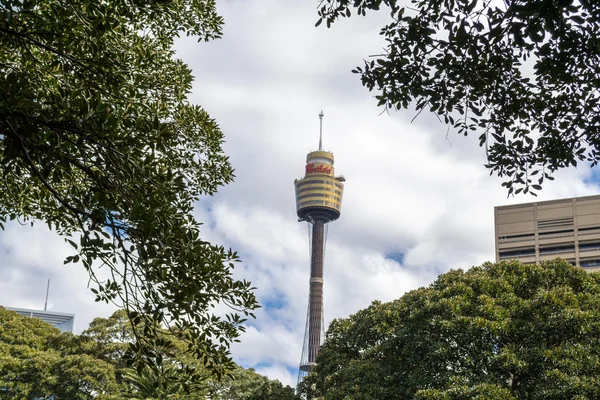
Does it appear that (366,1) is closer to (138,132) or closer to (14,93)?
(138,132)

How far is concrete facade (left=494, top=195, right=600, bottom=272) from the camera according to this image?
9744 centimetres

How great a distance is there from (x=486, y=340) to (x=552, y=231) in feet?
284

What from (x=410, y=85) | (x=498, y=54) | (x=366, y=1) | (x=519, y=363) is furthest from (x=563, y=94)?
(x=519, y=363)

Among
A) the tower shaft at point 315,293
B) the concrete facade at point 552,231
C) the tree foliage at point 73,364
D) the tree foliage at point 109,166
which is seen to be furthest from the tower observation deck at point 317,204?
the tree foliage at point 109,166

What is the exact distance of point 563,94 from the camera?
25.6 ft

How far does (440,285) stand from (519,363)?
18.4 ft

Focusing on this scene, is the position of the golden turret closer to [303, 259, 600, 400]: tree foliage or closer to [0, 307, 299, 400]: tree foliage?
[0, 307, 299, 400]: tree foliage

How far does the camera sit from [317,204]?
13225cm

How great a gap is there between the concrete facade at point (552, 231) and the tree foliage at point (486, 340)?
79.6 metres

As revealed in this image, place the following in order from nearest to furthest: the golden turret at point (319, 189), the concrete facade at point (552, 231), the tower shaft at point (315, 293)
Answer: the concrete facade at point (552, 231), the tower shaft at point (315, 293), the golden turret at point (319, 189)

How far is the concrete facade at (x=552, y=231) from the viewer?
320 ft

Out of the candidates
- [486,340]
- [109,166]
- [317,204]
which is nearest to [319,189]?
[317,204]

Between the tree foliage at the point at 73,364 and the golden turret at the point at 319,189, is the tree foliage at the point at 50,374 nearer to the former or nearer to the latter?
the tree foliage at the point at 73,364

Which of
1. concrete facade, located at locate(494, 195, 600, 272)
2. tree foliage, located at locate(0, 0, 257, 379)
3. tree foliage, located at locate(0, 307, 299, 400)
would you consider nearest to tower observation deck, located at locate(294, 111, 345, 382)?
concrete facade, located at locate(494, 195, 600, 272)
